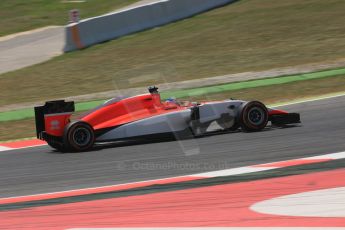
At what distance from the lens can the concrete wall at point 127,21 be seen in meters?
21.5

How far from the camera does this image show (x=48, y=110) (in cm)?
1063

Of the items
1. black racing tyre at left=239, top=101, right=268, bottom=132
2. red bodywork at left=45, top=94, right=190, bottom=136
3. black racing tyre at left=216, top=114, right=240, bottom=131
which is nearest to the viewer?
red bodywork at left=45, top=94, right=190, bottom=136

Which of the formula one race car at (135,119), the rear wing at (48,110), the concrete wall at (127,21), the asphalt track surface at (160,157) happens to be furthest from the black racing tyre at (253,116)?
the concrete wall at (127,21)

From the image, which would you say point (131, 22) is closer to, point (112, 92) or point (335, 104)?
point (112, 92)

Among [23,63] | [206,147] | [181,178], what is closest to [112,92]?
[23,63]

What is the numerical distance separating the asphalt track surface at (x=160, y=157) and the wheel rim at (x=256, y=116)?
0.19 m

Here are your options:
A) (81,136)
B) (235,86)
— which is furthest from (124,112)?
(235,86)

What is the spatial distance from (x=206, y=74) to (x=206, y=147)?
732cm

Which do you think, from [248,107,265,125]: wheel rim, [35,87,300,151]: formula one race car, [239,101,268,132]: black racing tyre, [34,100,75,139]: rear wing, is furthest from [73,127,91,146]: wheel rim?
[248,107,265,125]: wheel rim

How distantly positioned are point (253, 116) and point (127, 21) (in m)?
12.0

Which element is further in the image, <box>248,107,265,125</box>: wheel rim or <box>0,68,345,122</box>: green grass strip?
<box>0,68,345,122</box>: green grass strip

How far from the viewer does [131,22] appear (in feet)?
73.5

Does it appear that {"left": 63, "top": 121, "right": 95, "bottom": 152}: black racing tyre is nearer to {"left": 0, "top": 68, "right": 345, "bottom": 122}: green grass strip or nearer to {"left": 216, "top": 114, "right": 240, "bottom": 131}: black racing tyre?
{"left": 216, "top": 114, "right": 240, "bottom": 131}: black racing tyre

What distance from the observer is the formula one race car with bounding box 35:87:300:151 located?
34.8ft
